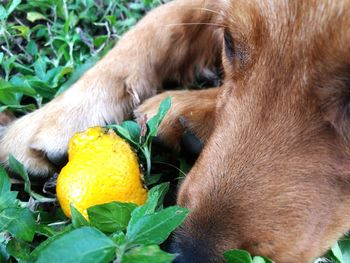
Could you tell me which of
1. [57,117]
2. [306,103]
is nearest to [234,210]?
[306,103]

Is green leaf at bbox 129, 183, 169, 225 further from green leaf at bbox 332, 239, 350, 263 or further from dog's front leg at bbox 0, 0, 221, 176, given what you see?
green leaf at bbox 332, 239, 350, 263

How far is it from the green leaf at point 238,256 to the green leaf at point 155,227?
0.21 m

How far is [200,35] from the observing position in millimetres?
3000

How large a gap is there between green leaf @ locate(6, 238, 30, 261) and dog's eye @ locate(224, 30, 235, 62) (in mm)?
970

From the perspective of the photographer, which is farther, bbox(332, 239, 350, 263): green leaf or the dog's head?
bbox(332, 239, 350, 263): green leaf

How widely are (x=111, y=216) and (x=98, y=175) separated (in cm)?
20

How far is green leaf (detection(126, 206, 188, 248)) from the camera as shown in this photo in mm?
1559

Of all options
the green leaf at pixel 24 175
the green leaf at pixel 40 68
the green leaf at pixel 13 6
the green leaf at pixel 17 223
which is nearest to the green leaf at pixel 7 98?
the green leaf at pixel 40 68

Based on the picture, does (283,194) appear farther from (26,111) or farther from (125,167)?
(26,111)

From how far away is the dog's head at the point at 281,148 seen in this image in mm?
1782

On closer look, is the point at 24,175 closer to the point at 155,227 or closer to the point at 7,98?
the point at 7,98

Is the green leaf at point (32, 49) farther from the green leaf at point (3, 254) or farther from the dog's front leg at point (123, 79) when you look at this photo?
the green leaf at point (3, 254)

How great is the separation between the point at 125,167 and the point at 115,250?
1.76 feet

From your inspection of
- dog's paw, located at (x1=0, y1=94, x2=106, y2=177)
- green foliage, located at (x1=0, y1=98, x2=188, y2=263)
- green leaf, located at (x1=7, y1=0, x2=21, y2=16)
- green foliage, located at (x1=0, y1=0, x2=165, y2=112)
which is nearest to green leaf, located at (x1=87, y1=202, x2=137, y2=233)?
green foliage, located at (x1=0, y1=98, x2=188, y2=263)
